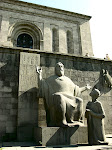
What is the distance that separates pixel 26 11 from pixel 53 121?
51.9ft

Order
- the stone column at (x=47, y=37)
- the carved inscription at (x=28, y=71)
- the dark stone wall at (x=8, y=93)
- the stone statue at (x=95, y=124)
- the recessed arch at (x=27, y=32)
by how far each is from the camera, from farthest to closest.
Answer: the stone column at (x=47, y=37)
the recessed arch at (x=27, y=32)
the carved inscription at (x=28, y=71)
the dark stone wall at (x=8, y=93)
the stone statue at (x=95, y=124)

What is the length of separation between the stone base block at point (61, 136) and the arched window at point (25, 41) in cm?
1396

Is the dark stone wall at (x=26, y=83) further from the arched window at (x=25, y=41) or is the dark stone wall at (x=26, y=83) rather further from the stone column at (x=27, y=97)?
the arched window at (x=25, y=41)

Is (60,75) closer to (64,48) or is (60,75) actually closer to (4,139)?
(4,139)

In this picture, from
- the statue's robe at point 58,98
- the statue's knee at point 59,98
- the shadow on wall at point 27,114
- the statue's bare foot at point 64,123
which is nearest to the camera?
the statue's bare foot at point 64,123

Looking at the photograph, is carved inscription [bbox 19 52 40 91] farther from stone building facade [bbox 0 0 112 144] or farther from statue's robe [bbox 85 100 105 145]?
statue's robe [bbox 85 100 105 145]

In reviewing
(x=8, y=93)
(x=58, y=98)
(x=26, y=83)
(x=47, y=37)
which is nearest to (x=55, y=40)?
(x=47, y=37)

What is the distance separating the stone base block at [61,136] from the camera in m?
5.00

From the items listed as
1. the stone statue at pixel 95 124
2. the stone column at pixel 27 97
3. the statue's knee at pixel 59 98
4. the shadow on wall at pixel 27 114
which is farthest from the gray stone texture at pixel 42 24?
the stone statue at pixel 95 124

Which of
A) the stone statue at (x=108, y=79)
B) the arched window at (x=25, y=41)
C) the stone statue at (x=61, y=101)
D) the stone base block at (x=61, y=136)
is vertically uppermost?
the arched window at (x=25, y=41)

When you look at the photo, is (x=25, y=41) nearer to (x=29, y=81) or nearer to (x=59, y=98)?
(x=29, y=81)

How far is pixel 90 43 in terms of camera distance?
63.7 feet

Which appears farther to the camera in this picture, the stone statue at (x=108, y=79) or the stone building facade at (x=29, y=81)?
the stone statue at (x=108, y=79)

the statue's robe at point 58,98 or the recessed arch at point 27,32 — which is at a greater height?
the recessed arch at point 27,32
